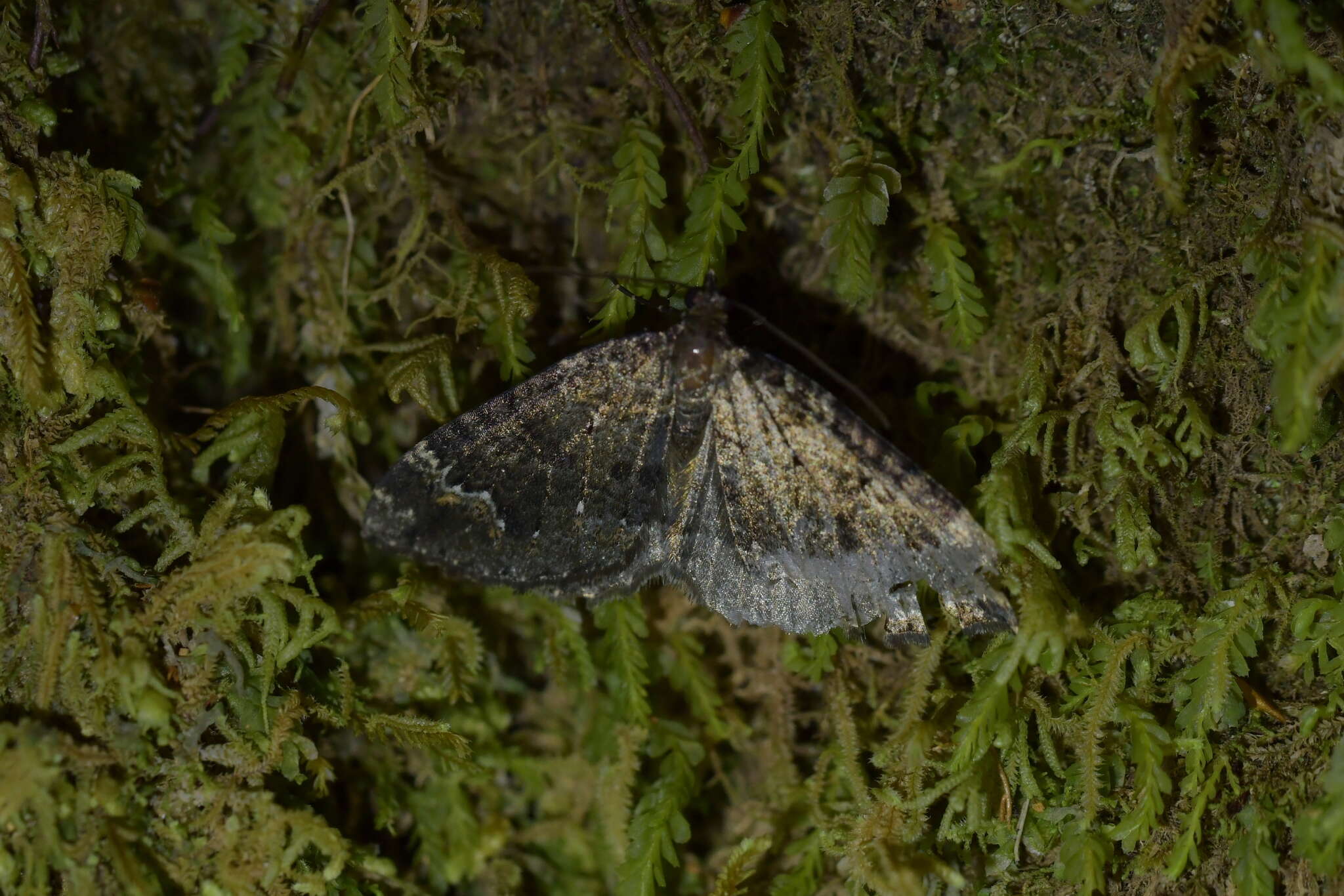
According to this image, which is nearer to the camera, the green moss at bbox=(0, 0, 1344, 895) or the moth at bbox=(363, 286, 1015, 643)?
the green moss at bbox=(0, 0, 1344, 895)

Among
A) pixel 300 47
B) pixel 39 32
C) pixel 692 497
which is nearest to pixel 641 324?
pixel 692 497

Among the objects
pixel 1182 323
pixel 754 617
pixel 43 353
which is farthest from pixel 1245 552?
pixel 43 353

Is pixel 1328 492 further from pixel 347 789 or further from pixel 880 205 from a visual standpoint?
pixel 347 789

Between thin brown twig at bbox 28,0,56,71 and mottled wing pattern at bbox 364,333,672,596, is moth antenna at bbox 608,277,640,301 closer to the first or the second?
mottled wing pattern at bbox 364,333,672,596

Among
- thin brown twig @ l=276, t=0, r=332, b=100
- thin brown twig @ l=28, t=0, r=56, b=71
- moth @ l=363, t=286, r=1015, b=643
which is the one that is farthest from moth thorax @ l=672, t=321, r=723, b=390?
thin brown twig @ l=28, t=0, r=56, b=71

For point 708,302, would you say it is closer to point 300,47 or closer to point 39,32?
point 300,47

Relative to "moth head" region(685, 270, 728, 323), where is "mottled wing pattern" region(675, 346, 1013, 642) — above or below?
below
